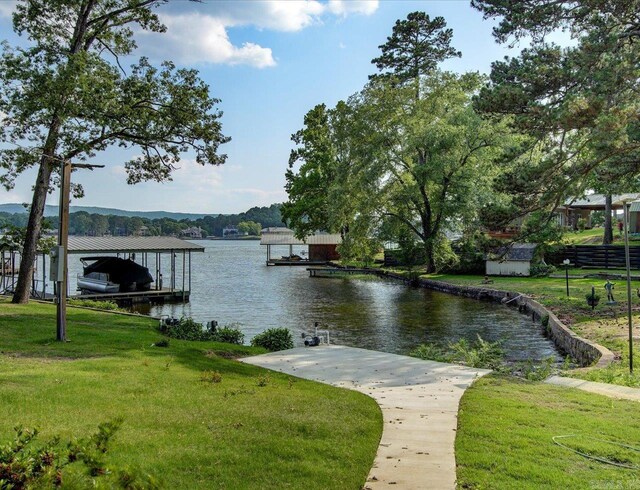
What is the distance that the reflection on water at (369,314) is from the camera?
1966cm

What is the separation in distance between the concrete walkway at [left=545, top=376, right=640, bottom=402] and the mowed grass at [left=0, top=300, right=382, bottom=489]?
13.2 ft

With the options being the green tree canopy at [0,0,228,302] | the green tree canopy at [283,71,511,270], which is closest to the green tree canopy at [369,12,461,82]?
the green tree canopy at [283,71,511,270]

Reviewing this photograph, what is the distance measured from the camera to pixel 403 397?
28.7ft

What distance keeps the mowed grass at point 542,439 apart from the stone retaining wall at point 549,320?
14.3 ft

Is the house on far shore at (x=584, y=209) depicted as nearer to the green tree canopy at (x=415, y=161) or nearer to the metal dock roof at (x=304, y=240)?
the green tree canopy at (x=415, y=161)

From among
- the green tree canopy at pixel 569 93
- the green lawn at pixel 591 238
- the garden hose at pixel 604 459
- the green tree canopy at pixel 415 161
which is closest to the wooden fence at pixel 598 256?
the green lawn at pixel 591 238

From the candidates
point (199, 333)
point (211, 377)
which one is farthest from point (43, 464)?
point (199, 333)

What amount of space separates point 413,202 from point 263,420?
116 ft

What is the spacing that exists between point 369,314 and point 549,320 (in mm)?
→ 8769

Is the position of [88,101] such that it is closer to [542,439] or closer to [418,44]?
[542,439]

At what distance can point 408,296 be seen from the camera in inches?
1331

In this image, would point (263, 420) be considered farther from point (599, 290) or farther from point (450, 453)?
point (599, 290)

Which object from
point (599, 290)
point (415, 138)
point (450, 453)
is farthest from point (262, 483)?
point (415, 138)

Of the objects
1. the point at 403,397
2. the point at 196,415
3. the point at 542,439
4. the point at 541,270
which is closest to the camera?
the point at 542,439
